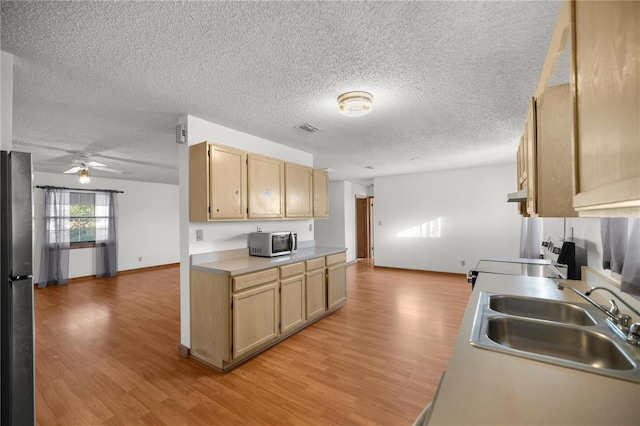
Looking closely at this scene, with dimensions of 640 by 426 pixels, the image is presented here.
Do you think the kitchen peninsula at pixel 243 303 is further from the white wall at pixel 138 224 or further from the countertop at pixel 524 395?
the white wall at pixel 138 224

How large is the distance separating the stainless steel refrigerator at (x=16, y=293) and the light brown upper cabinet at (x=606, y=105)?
7.55ft

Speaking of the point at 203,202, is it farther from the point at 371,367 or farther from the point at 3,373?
the point at 371,367

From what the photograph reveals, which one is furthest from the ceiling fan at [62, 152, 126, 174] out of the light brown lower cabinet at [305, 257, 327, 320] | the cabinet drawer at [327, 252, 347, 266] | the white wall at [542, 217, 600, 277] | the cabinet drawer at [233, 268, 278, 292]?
the white wall at [542, 217, 600, 277]

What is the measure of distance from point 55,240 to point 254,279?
580 centimetres

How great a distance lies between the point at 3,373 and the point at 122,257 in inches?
257

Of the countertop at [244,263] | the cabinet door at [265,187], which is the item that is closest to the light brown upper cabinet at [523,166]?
the countertop at [244,263]

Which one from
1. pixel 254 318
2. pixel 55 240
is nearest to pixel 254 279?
pixel 254 318

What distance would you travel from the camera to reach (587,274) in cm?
229

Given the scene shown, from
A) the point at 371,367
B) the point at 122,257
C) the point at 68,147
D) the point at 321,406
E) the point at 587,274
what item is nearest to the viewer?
the point at 321,406

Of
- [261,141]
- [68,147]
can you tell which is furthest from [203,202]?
[68,147]

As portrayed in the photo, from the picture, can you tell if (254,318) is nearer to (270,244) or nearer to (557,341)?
(270,244)

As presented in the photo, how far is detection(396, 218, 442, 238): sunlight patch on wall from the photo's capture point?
6.53 metres

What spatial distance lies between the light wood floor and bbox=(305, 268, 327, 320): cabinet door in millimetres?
172

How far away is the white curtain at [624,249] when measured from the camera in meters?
1.35
